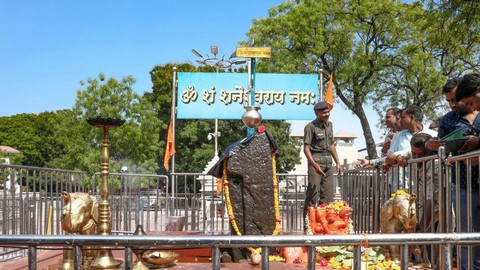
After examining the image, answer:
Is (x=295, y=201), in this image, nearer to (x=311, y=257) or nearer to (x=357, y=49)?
(x=311, y=257)

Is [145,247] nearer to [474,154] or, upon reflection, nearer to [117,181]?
[474,154]

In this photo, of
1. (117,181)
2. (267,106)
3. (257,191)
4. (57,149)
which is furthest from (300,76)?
(57,149)

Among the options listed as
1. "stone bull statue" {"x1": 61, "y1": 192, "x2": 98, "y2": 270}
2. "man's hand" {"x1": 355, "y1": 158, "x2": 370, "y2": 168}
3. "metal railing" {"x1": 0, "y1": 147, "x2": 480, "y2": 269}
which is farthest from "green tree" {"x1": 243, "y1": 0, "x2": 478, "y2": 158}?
"stone bull statue" {"x1": 61, "y1": 192, "x2": 98, "y2": 270}

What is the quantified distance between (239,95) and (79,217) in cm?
1180

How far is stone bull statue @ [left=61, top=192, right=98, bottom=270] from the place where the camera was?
198 inches

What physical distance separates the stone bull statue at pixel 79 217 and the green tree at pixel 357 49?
21044 mm

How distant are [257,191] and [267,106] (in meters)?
10.7

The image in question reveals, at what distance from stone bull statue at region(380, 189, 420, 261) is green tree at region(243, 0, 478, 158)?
20.4 meters

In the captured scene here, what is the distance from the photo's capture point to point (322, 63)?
26.8 meters

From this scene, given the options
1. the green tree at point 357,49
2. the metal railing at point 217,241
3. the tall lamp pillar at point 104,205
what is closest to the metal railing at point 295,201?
the metal railing at point 217,241

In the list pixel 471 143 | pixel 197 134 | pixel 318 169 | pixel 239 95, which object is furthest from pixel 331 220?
pixel 197 134

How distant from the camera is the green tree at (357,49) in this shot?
25.7 m

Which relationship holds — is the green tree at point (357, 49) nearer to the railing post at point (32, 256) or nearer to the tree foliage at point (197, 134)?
the tree foliage at point (197, 134)

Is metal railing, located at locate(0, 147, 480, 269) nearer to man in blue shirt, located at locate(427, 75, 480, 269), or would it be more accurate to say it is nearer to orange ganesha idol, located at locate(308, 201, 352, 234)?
man in blue shirt, located at locate(427, 75, 480, 269)
